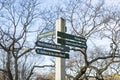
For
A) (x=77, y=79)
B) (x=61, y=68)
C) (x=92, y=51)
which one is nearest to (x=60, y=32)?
(x=61, y=68)

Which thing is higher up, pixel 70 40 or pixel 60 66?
pixel 70 40

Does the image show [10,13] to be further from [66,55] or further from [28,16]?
[66,55]

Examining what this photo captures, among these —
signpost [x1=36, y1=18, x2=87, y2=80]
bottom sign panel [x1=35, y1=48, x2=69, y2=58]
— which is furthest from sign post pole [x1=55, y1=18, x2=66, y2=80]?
bottom sign panel [x1=35, y1=48, x2=69, y2=58]

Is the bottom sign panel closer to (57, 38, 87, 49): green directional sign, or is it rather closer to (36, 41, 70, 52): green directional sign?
(36, 41, 70, 52): green directional sign

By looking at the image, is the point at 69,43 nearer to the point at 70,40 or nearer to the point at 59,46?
the point at 70,40

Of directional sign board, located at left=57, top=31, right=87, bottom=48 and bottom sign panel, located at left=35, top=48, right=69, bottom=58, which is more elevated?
directional sign board, located at left=57, top=31, right=87, bottom=48

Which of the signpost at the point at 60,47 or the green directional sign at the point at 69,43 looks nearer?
the signpost at the point at 60,47

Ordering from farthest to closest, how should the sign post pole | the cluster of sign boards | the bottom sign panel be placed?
1. the sign post pole
2. the cluster of sign boards
3. the bottom sign panel

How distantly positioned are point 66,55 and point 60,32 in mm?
678

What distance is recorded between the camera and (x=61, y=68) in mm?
7383

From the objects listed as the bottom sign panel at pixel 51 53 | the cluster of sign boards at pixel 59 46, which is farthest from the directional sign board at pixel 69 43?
the bottom sign panel at pixel 51 53

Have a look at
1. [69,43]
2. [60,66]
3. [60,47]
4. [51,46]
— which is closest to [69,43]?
[69,43]

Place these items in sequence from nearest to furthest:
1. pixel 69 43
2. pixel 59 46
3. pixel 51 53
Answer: pixel 51 53
pixel 59 46
pixel 69 43

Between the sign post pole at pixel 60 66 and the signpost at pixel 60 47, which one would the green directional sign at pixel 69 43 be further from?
the sign post pole at pixel 60 66
